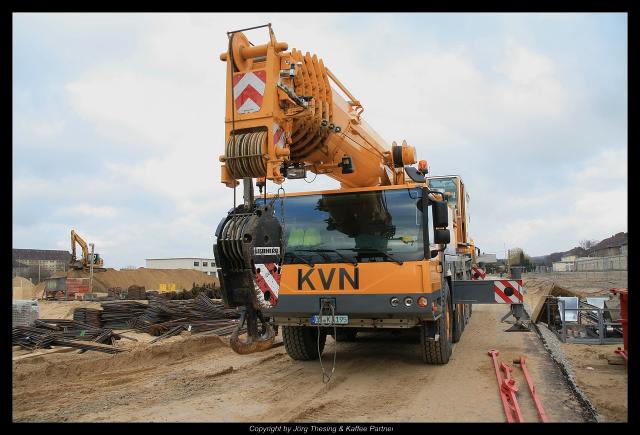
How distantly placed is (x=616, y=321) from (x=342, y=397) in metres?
6.18

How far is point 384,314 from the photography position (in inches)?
246

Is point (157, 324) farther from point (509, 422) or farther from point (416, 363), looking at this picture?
point (509, 422)

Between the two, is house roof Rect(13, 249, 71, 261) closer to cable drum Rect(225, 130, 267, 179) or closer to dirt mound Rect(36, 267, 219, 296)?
dirt mound Rect(36, 267, 219, 296)

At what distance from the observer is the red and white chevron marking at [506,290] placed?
8.98 m

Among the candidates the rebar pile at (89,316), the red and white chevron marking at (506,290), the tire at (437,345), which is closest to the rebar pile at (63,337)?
the rebar pile at (89,316)

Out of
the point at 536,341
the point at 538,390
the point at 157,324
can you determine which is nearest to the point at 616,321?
the point at 536,341

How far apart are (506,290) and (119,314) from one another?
1141 cm

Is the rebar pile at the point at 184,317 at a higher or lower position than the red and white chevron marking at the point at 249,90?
lower

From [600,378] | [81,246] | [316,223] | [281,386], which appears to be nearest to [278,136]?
[316,223]

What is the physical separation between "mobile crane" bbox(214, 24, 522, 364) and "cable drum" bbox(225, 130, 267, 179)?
1 cm

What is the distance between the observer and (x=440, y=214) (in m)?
6.82

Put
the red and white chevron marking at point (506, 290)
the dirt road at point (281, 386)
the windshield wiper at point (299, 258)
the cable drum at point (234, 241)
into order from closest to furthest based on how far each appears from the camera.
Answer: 1. the cable drum at point (234, 241)
2. the dirt road at point (281, 386)
3. the windshield wiper at point (299, 258)
4. the red and white chevron marking at point (506, 290)

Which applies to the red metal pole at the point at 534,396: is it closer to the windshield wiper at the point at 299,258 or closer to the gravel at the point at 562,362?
the gravel at the point at 562,362

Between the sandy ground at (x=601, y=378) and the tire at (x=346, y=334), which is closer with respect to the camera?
the sandy ground at (x=601, y=378)
